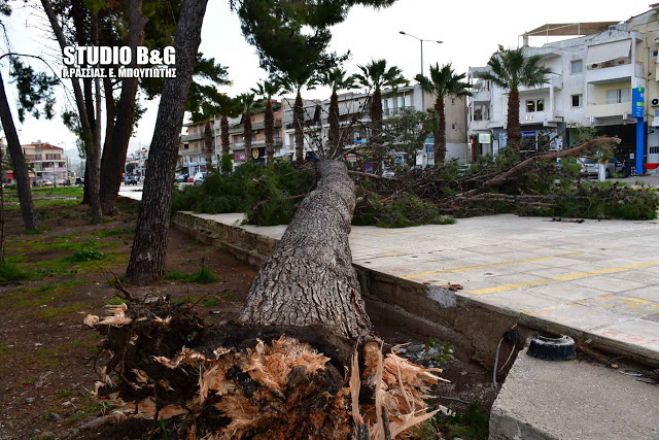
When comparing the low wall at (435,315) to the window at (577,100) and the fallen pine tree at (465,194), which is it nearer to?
the fallen pine tree at (465,194)

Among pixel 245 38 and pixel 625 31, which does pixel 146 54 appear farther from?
pixel 625 31

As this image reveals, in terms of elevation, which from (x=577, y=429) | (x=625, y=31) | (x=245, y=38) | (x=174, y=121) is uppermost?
(x=625, y=31)

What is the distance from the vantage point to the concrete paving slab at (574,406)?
199 cm

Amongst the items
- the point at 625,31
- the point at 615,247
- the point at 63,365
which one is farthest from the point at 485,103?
the point at 63,365

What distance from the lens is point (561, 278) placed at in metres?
4.25

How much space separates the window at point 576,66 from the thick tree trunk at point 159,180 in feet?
122

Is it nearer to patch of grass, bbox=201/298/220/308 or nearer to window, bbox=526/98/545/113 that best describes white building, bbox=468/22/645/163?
window, bbox=526/98/545/113

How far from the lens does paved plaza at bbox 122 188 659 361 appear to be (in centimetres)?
311

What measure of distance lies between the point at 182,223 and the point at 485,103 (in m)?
37.1

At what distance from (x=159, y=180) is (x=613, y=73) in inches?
1428

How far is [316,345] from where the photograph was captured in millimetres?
2209

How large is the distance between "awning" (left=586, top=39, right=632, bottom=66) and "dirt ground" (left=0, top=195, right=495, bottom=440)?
112ft

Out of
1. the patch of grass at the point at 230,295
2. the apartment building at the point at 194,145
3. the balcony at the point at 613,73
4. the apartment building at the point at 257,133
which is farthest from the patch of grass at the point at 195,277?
the apartment building at the point at 194,145

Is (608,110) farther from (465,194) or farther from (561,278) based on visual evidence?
(561,278)
